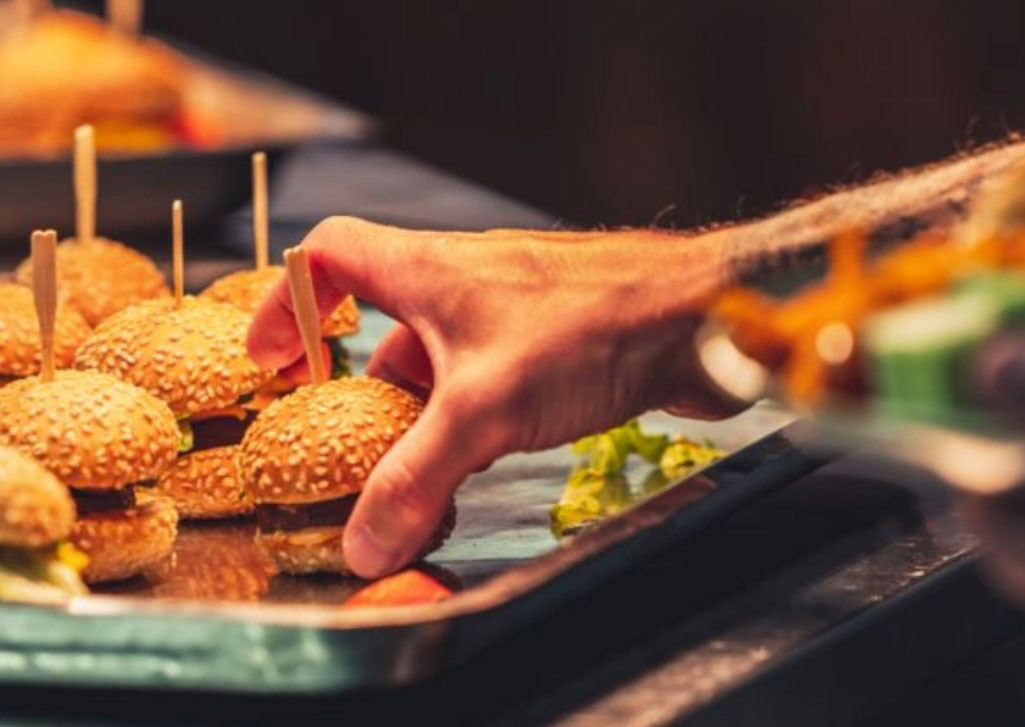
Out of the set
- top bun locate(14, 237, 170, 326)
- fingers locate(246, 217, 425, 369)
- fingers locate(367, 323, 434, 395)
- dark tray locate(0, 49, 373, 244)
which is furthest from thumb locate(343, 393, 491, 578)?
dark tray locate(0, 49, 373, 244)

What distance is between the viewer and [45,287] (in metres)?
2.51

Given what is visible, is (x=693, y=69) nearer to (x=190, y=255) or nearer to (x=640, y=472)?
(x=190, y=255)

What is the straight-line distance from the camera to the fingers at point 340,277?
2.51 meters

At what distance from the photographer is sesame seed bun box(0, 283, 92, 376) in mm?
2918

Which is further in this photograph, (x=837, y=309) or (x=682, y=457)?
(x=682, y=457)

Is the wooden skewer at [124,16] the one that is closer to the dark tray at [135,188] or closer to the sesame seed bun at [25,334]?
the dark tray at [135,188]

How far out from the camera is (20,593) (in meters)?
2.14

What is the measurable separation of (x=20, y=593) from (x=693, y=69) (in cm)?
558

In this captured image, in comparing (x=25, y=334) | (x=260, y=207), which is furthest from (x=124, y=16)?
(x=25, y=334)

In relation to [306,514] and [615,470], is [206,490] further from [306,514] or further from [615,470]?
[615,470]

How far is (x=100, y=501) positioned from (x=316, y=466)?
0.25 metres

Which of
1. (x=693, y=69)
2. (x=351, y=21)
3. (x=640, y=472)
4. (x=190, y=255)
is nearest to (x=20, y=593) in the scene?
(x=640, y=472)

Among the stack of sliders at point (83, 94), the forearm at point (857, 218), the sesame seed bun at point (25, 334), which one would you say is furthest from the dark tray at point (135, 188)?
the forearm at point (857, 218)

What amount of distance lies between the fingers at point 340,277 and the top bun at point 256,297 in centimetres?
27
